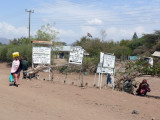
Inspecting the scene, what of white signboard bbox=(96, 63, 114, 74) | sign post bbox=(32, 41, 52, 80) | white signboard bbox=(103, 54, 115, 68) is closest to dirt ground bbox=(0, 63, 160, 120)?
white signboard bbox=(96, 63, 114, 74)

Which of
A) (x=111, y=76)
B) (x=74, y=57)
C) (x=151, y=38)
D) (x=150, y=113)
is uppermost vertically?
(x=151, y=38)

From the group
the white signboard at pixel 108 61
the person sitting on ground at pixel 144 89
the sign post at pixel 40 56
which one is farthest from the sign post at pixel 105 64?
the sign post at pixel 40 56

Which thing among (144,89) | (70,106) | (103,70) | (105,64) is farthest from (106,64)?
(70,106)

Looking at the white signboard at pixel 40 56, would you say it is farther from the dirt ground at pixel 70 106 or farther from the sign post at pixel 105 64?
the sign post at pixel 105 64

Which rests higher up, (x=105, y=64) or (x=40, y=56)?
(x=40, y=56)

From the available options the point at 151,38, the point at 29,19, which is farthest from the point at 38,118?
the point at 151,38

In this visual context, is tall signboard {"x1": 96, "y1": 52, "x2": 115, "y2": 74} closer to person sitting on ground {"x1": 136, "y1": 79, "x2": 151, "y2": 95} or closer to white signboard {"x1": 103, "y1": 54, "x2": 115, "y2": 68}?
white signboard {"x1": 103, "y1": 54, "x2": 115, "y2": 68}

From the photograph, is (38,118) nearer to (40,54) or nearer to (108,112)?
(108,112)

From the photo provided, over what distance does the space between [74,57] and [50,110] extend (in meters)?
A: 5.94

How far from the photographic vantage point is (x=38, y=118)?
6113 millimetres

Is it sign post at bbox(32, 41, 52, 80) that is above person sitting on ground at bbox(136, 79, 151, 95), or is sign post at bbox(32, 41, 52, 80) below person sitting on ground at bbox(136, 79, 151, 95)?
above

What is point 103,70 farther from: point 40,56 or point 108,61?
point 40,56

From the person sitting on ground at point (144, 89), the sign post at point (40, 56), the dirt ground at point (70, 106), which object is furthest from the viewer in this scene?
the sign post at point (40, 56)

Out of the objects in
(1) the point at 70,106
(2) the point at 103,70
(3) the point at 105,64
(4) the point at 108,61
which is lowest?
(1) the point at 70,106
